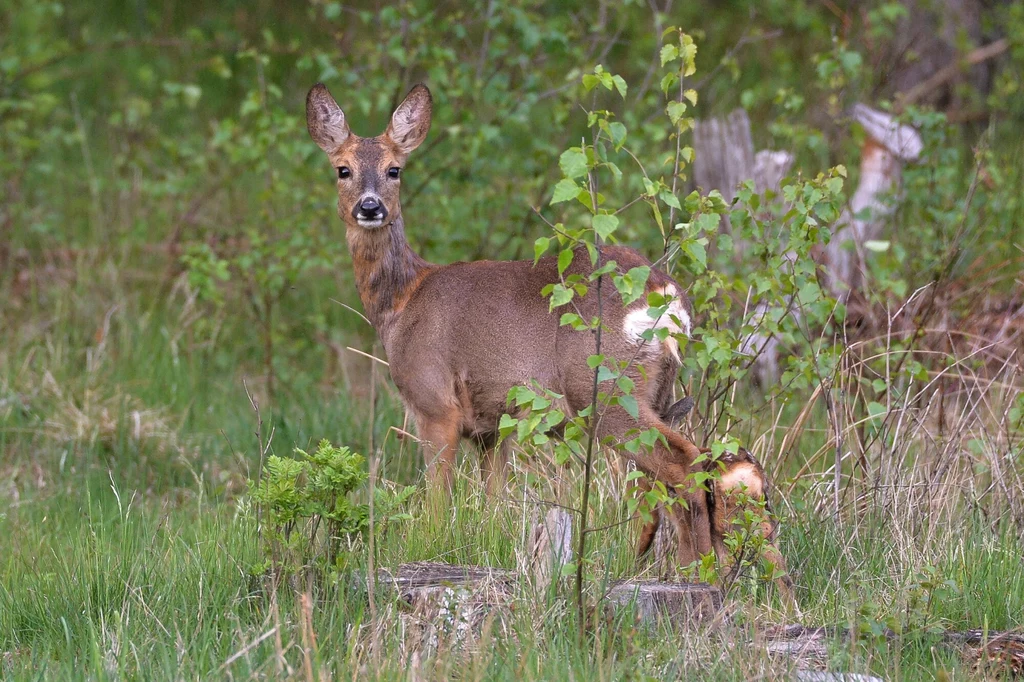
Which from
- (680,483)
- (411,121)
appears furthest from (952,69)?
(680,483)

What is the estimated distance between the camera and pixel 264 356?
723 cm

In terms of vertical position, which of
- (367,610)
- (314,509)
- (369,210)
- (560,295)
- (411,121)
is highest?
(411,121)

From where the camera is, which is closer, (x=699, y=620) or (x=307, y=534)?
(x=699, y=620)

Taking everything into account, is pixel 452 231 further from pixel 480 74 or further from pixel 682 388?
pixel 682 388

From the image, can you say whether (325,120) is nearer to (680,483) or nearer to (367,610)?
(680,483)

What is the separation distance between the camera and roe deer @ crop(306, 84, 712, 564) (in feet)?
14.4

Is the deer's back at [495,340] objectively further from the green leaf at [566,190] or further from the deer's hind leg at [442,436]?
the green leaf at [566,190]

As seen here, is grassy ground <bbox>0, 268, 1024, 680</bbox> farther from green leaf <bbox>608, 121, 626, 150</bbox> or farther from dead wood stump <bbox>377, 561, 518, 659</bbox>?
green leaf <bbox>608, 121, 626, 150</bbox>

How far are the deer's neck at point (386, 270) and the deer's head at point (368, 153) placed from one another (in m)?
0.07

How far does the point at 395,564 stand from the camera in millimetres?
3676

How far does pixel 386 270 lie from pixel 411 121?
2.21 ft

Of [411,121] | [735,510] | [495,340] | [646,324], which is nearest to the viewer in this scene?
[735,510]

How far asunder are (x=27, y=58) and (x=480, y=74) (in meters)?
2.91

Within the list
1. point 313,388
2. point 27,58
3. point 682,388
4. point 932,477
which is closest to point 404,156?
point 682,388
